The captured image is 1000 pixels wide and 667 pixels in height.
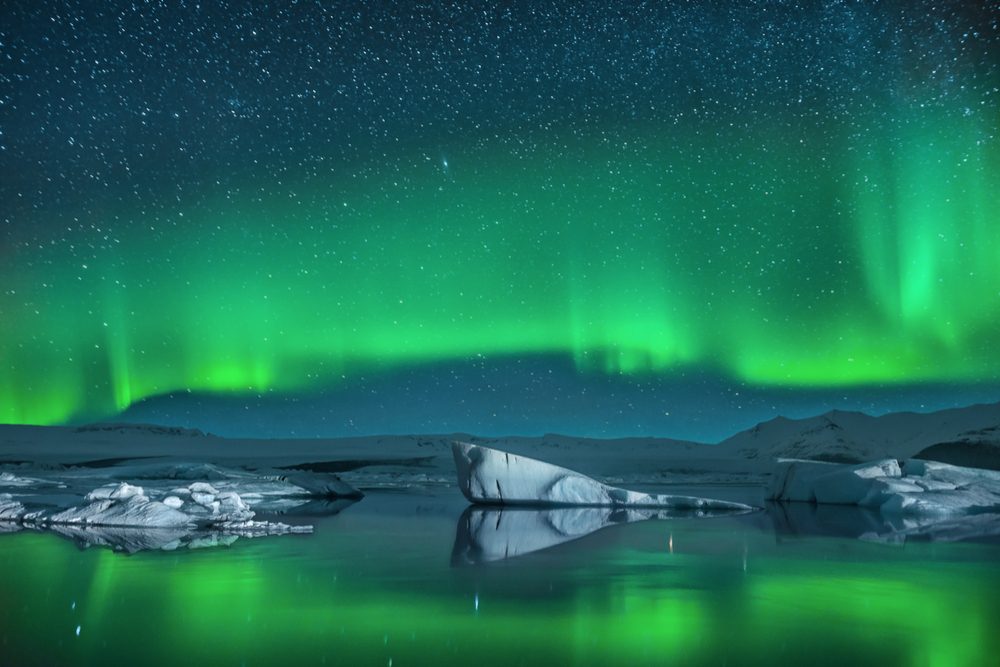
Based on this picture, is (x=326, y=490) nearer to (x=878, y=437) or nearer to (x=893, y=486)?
Result: (x=893, y=486)

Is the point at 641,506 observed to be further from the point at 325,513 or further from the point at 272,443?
the point at 272,443

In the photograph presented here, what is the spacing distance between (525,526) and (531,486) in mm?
7102

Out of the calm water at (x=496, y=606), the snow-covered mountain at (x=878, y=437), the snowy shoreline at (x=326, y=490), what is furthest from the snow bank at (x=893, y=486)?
the snow-covered mountain at (x=878, y=437)

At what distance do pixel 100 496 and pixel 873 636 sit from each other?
44.0ft

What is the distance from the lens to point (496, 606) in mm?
6520

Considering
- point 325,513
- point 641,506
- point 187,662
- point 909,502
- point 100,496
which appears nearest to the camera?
point 187,662

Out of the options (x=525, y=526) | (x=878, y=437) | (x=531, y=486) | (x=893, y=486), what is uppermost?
(x=525, y=526)

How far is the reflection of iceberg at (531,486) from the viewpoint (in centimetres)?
2191

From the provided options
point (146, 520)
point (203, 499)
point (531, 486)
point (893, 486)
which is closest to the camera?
point (146, 520)

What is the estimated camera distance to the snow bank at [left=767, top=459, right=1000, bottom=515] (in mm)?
20328

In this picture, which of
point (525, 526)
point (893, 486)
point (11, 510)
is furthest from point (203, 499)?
point (893, 486)

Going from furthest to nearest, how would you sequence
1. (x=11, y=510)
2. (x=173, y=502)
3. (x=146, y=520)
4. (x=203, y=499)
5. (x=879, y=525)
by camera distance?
(x=879, y=525) < (x=203, y=499) < (x=11, y=510) < (x=173, y=502) < (x=146, y=520)

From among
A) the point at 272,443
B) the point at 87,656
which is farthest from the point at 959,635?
the point at 272,443

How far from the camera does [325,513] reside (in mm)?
18031
